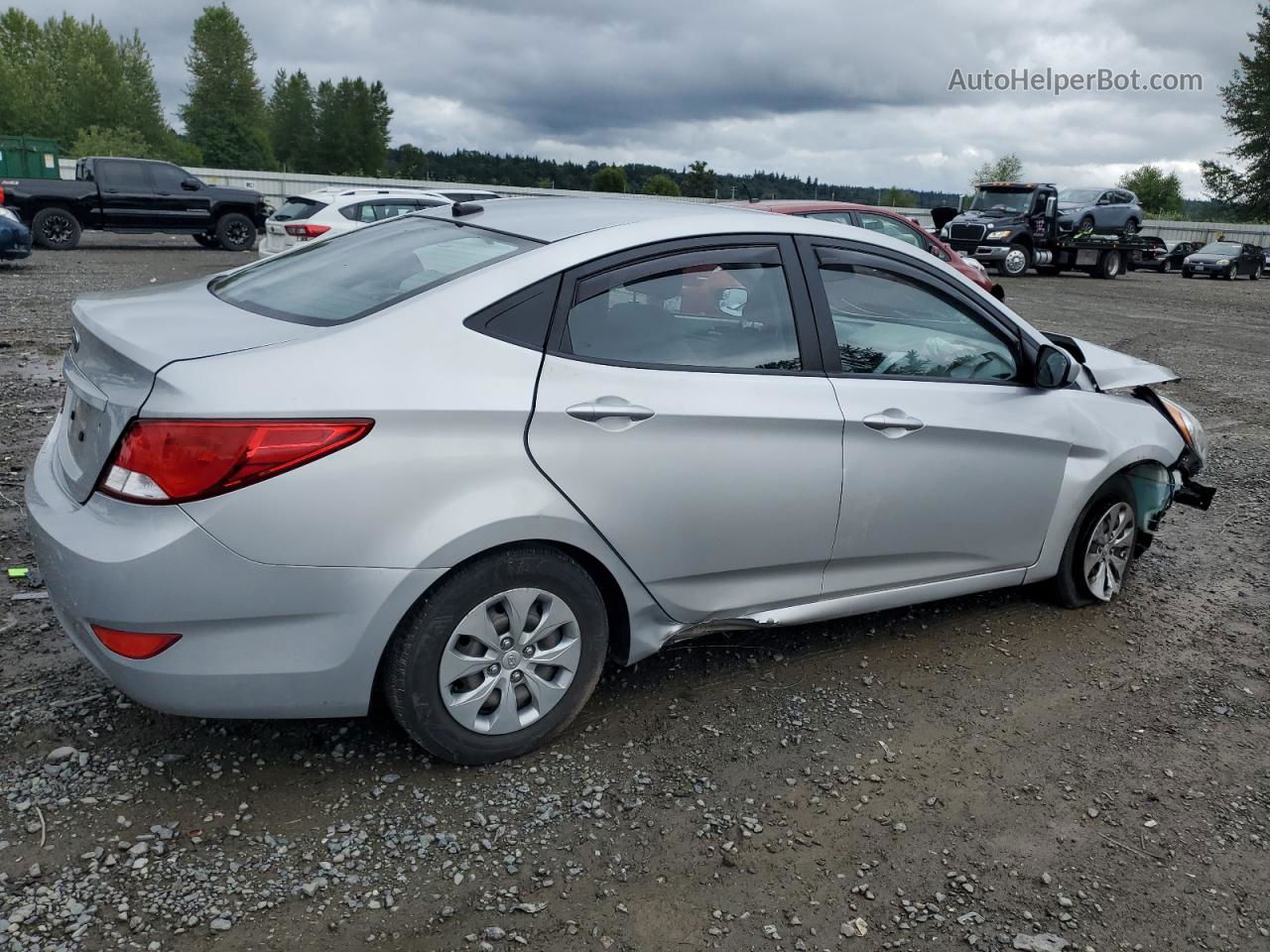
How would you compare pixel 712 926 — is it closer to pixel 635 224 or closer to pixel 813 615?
pixel 813 615

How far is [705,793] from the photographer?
3064mm

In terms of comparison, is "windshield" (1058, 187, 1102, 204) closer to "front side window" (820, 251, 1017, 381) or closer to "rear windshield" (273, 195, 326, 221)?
"rear windshield" (273, 195, 326, 221)

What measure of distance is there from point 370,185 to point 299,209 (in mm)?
22366

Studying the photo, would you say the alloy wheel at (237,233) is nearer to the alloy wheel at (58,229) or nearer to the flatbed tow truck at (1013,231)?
the alloy wheel at (58,229)

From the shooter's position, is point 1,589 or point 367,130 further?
point 367,130

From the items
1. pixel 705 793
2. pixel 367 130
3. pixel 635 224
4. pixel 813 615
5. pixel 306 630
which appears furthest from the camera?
pixel 367 130

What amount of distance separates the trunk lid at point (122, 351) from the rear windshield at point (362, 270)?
0.13 metres

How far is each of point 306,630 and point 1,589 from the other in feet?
7.32

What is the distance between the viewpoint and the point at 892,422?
3564 millimetres

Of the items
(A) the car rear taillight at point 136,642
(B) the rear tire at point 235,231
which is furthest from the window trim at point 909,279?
(B) the rear tire at point 235,231

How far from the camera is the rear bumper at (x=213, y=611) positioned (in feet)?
8.40

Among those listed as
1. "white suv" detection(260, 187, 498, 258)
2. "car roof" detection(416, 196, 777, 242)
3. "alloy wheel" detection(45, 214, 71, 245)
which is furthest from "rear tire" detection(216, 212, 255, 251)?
"car roof" detection(416, 196, 777, 242)

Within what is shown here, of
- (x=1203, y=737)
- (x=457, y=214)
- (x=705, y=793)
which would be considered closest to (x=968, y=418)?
(x=1203, y=737)

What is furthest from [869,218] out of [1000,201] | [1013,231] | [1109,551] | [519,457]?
[1000,201]
